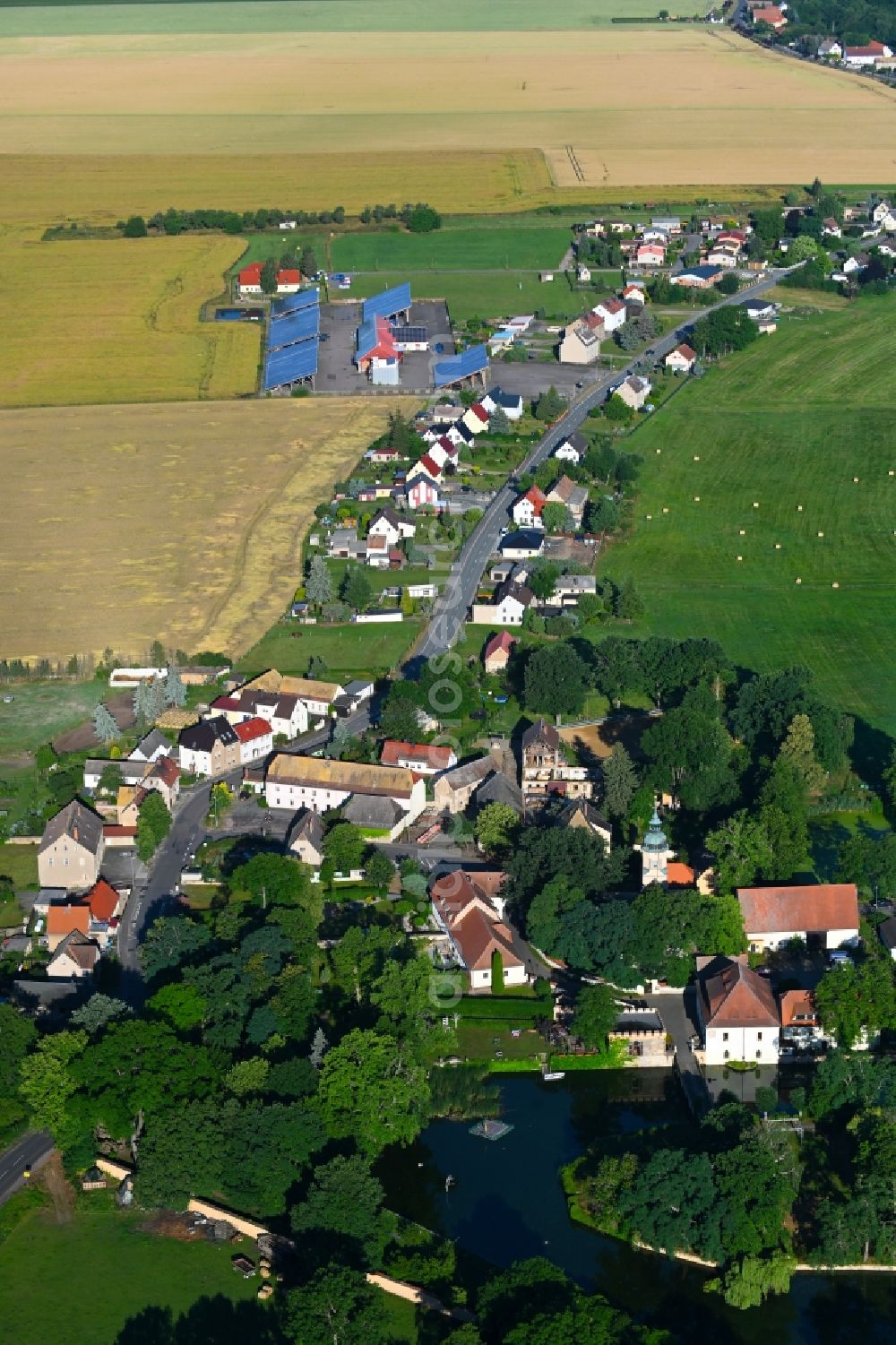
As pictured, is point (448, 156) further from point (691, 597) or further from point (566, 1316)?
point (566, 1316)

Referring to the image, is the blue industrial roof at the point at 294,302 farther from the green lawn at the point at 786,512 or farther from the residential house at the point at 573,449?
the residential house at the point at 573,449

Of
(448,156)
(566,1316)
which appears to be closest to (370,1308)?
(566,1316)

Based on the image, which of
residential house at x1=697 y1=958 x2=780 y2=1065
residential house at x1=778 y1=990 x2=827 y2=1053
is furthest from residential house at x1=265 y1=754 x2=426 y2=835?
residential house at x1=778 y1=990 x2=827 y2=1053

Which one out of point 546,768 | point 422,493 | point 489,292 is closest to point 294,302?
point 489,292

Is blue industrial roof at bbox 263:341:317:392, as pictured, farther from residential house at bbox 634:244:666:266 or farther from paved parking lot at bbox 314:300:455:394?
residential house at bbox 634:244:666:266

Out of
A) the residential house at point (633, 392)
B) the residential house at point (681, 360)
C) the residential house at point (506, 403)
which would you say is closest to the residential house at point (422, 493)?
the residential house at point (506, 403)

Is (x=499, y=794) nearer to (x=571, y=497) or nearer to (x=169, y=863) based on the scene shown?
(x=169, y=863)

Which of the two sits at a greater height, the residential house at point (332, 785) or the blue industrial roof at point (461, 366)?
the residential house at point (332, 785)
